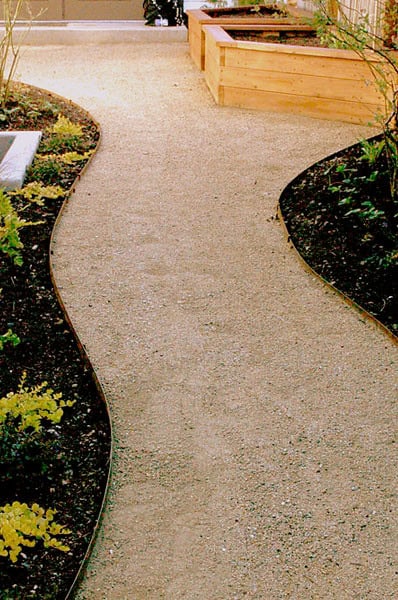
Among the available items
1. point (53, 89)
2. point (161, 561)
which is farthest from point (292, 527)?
point (53, 89)

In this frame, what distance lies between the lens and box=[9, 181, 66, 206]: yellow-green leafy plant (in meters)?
4.86

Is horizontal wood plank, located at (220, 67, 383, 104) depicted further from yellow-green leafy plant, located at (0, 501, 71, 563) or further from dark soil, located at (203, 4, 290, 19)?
yellow-green leafy plant, located at (0, 501, 71, 563)

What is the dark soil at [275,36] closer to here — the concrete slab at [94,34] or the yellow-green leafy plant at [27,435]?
the concrete slab at [94,34]

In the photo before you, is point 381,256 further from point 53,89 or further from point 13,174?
point 53,89

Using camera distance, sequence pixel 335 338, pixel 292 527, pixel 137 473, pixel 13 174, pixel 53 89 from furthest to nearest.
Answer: pixel 53 89 < pixel 13 174 < pixel 335 338 < pixel 137 473 < pixel 292 527

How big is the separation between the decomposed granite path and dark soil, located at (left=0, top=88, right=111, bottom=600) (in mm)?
69

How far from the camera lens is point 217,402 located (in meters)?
3.01

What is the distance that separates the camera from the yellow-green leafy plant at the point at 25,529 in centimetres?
220

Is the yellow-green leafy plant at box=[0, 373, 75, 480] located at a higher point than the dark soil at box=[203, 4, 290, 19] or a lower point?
lower

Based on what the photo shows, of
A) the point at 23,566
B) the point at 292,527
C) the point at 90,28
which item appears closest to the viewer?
the point at 23,566

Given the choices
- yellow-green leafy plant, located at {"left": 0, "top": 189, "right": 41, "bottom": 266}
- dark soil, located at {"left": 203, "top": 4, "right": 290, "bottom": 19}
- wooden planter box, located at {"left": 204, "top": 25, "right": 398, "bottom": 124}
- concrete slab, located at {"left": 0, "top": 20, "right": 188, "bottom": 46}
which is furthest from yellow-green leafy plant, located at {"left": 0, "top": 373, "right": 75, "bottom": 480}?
concrete slab, located at {"left": 0, "top": 20, "right": 188, "bottom": 46}

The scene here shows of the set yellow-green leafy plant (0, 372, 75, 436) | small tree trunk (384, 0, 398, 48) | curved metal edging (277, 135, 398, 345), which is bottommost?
curved metal edging (277, 135, 398, 345)

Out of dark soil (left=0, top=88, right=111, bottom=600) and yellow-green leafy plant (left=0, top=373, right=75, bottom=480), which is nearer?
dark soil (left=0, top=88, right=111, bottom=600)

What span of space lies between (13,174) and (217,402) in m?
2.69
